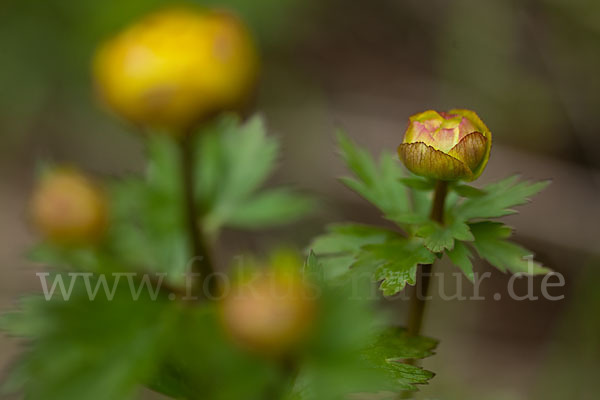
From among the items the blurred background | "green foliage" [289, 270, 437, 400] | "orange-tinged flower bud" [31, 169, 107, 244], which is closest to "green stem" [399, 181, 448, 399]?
"green foliage" [289, 270, 437, 400]

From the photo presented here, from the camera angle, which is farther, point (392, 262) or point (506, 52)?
point (506, 52)

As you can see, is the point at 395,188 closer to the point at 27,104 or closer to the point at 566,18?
the point at 566,18

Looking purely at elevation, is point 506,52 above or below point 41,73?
above

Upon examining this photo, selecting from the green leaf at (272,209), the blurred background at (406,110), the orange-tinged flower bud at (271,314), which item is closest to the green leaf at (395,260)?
the orange-tinged flower bud at (271,314)

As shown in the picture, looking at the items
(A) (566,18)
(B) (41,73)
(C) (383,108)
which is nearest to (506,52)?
(A) (566,18)

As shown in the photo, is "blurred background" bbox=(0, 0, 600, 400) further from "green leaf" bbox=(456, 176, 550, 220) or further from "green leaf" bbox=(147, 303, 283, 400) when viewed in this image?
"green leaf" bbox=(147, 303, 283, 400)
